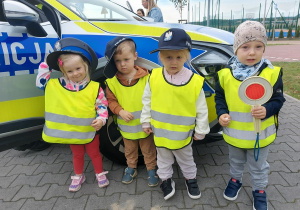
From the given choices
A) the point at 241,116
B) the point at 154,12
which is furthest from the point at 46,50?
the point at 154,12

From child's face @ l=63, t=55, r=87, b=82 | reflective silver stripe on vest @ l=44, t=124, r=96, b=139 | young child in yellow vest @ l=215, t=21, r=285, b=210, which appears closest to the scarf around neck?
young child in yellow vest @ l=215, t=21, r=285, b=210

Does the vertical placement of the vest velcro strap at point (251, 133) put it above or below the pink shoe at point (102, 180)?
above

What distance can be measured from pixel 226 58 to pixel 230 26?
29404 mm

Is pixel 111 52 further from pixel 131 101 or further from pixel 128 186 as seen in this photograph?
pixel 128 186

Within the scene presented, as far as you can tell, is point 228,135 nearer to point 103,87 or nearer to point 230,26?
point 103,87

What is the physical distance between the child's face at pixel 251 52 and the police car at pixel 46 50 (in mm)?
480

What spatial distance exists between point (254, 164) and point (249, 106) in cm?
49

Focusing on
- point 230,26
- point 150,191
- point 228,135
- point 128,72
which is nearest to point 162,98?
point 128,72

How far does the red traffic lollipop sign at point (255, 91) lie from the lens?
1.53 metres

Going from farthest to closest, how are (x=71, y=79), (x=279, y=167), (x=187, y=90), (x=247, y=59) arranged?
1. (x=279, y=167)
2. (x=71, y=79)
3. (x=187, y=90)
4. (x=247, y=59)

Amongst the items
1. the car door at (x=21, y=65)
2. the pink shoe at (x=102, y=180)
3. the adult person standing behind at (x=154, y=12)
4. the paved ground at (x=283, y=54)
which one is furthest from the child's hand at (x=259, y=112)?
the paved ground at (x=283, y=54)

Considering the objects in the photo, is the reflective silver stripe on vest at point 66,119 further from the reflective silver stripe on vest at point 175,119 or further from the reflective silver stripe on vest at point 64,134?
the reflective silver stripe on vest at point 175,119

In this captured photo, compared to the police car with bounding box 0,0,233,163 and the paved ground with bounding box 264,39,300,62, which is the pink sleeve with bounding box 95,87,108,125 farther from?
the paved ground with bounding box 264,39,300,62

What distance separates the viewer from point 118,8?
2.98 metres
